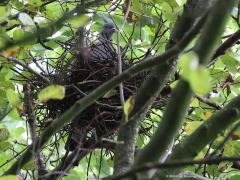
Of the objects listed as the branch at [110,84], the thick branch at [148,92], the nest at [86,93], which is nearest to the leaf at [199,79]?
the branch at [110,84]

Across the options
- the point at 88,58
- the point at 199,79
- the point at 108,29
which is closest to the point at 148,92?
the point at 88,58

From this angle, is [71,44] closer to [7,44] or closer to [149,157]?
[7,44]

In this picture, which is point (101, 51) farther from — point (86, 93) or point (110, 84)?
point (110, 84)

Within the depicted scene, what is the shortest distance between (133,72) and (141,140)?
1064 millimetres

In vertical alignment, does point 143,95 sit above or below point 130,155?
above

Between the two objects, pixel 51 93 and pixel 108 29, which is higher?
pixel 108 29

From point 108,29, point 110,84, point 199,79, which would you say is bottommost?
point 199,79

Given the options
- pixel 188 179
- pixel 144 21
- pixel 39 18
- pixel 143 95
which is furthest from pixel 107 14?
pixel 188 179

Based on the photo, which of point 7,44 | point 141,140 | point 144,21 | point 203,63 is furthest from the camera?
point 141,140

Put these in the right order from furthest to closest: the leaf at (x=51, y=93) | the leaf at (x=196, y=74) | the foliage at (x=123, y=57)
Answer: the foliage at (x=123, y=57)
the leaf at (x=51, y=93)
the leaf at (x=196, y=74)

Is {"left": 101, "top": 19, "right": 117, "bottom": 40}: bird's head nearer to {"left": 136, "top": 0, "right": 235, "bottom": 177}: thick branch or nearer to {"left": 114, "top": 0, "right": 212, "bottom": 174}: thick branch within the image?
{"left": 114, "top": 0, "right": 212, "bottom": 174}: thick branch

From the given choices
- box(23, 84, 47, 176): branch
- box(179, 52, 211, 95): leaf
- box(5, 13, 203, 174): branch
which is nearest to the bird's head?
box(23, 84, 47, 176): branch

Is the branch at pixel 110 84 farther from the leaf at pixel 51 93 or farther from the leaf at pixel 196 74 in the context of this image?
the leaf at pixel 196 74

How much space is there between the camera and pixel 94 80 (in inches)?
67.8
